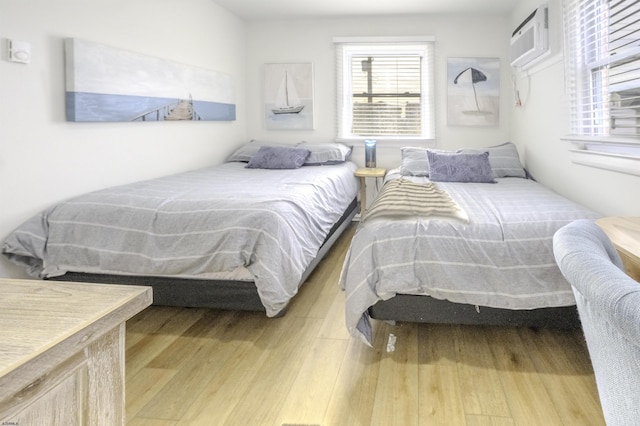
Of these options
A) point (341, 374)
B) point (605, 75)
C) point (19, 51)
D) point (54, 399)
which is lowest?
point (341, 374)

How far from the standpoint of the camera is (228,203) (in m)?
2.47

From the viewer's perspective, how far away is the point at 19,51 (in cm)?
238

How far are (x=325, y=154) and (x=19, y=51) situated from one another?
2789 mm

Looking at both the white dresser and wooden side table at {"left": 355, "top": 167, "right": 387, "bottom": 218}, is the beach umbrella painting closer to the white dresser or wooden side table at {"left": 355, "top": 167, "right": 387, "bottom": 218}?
wooden side table at {"left": 355, "top": 167, "right": 387, "bottom": 218}

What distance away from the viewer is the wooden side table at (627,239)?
4.29 ft

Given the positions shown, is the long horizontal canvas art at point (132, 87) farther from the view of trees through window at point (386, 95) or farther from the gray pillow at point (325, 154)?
the view of trees through window at point (386, 95)

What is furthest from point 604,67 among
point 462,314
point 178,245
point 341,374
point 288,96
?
point 288,96

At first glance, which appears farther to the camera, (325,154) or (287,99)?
(287,99)

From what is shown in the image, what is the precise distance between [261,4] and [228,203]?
9.52 feet

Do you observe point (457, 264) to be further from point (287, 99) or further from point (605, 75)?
point (287, 99)

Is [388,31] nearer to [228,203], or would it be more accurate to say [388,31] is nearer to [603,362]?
[228,203]

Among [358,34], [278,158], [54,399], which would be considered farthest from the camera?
[358,34]

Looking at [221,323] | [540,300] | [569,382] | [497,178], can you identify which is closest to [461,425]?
[569,382]

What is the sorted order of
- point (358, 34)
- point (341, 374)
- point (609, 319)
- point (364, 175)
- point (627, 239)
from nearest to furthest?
1. point (609, 319)
2. point (627, 239)
3. point (341, 374)
4. point (364, 175)
5. point (358, 34)
